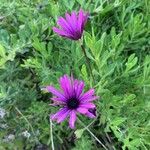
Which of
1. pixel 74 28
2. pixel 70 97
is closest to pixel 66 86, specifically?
pixel 70 97

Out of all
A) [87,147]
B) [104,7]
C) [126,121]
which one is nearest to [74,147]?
[87,147]

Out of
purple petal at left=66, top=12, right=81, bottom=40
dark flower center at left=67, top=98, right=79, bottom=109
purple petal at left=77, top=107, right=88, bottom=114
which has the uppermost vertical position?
purple petal at left=66, top=12, right=81, bottom=40

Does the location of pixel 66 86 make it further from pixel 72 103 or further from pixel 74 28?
pixel 74 28

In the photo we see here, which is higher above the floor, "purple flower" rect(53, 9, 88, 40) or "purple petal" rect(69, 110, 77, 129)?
"purple flower" rect(53, 9, 88, 40)

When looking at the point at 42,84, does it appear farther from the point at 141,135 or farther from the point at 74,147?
the point at 141,135

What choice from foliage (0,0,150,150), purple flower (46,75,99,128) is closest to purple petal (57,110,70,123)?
purple flower (46,75,99,128)

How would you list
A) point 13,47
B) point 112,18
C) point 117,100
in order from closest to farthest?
point 117,100
point 13,47
point 112,18

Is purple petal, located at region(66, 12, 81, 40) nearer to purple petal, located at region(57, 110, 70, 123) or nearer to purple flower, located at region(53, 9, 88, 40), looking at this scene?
purple flower, located at region(53, 9, 88, 40)

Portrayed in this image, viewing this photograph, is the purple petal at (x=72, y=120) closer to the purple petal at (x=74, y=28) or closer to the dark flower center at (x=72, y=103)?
the dark flower center at (x=72, y=103)

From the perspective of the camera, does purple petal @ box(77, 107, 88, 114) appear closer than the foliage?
Yes
